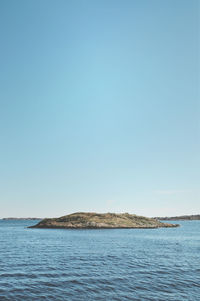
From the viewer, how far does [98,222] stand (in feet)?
391

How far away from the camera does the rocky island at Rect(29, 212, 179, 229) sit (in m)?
118

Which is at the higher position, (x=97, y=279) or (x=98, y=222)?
(x=98, y=222)

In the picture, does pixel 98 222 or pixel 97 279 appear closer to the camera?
pixel 97 279

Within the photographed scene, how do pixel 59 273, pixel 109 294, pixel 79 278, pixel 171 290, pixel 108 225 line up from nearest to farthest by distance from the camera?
pixel 109 294 < pixel 171 290 < pixel 79 278 < pixel 59 273 < pixel 108 225

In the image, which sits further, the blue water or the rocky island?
the rocky island

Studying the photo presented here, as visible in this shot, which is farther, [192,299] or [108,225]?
[108,225]

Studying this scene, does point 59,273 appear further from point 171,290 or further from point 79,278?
point 171,290

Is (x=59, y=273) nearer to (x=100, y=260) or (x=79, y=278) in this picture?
(x=79, y=278)

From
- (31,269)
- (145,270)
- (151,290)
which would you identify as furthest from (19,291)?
(145,270)

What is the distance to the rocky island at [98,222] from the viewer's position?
4641 inches

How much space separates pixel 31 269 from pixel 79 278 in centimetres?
725

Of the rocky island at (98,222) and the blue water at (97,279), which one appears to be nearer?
the blue water at (97,279)

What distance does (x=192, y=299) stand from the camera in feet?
59.8

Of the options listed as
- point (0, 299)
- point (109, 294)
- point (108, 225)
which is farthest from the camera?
point (108, 225)
